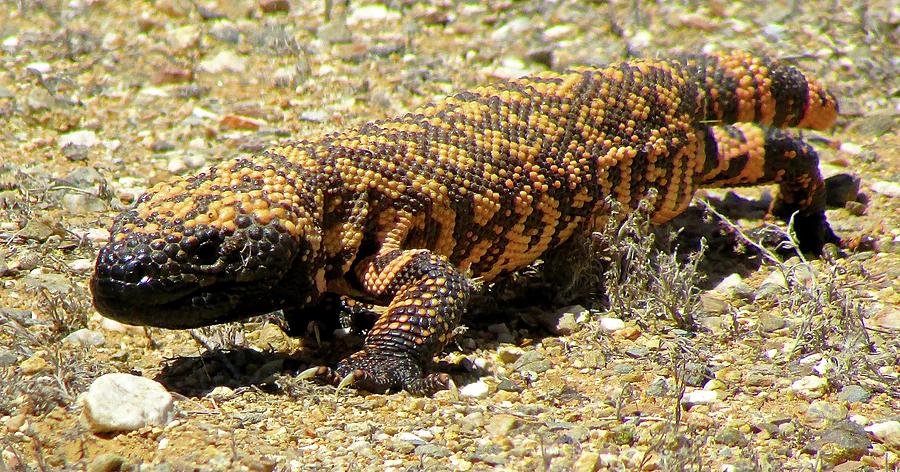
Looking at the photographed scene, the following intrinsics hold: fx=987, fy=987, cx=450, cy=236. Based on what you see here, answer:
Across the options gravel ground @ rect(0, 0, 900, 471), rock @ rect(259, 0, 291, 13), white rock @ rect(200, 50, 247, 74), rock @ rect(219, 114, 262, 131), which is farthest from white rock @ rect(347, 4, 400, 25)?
rock @ rect(219, 114, 262, 131)

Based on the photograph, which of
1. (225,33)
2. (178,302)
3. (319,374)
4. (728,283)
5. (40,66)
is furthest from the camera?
(225,33)

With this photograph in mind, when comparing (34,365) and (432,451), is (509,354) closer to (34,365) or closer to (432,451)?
(432,451)

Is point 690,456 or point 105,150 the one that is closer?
point 690,456

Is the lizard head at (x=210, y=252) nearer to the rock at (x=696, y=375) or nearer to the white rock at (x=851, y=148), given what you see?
the rock at (x=696, y=375)

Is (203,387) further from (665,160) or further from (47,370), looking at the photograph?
(665,160)

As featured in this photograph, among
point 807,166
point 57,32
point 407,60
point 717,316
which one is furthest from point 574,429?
point 57,32

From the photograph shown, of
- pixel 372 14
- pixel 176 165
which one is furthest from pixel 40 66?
pixel 372 14

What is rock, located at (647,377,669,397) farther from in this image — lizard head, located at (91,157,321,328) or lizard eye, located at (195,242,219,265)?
lizard eye, located at (195,242,219,265)

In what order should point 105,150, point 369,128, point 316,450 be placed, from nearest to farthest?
point 316,450
point 369,128
point 105,150
